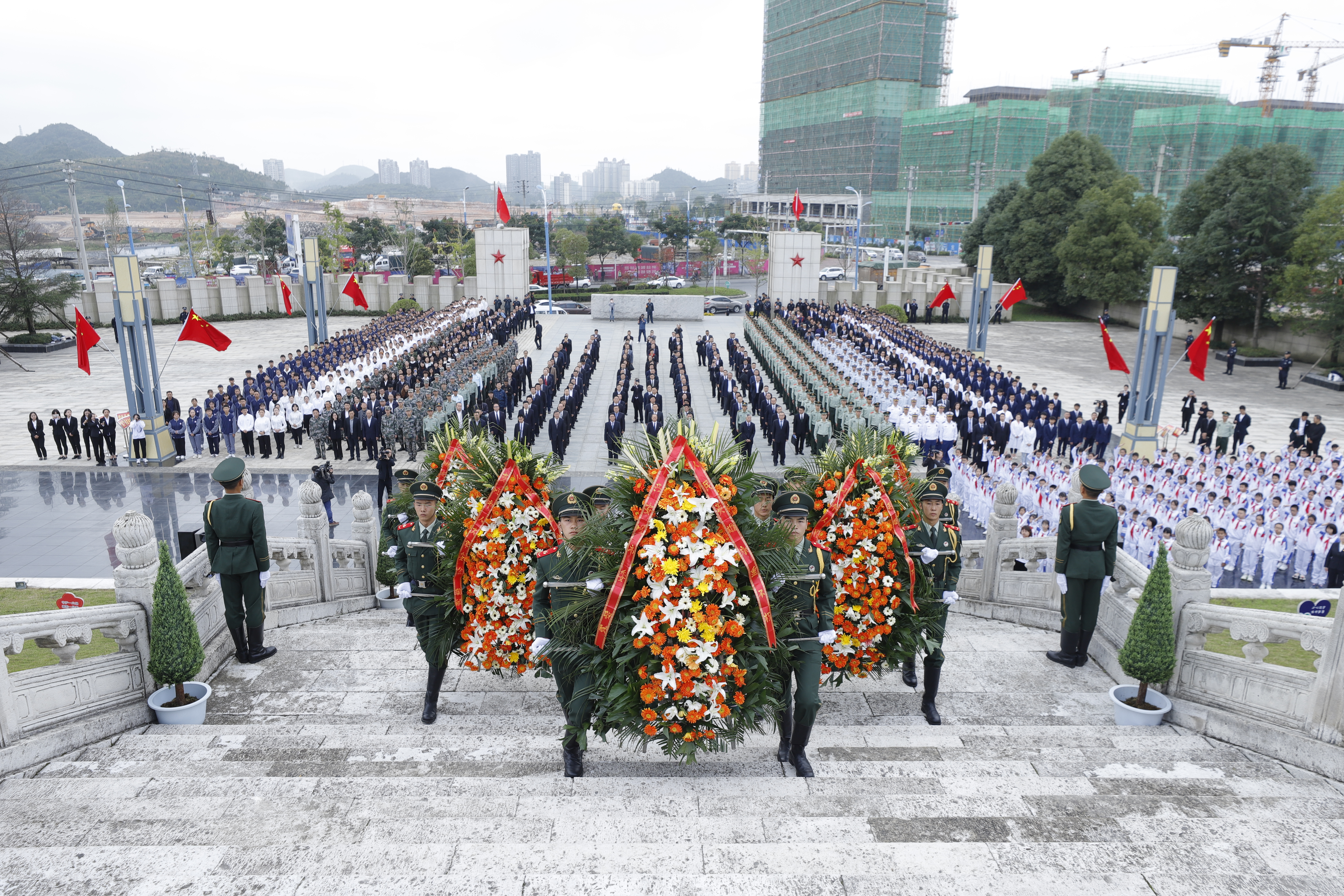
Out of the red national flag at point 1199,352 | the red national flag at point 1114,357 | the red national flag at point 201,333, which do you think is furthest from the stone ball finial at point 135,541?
the red national flag at point 1199,352

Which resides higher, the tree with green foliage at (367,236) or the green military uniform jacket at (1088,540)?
the tree with green foliage at (367,236)

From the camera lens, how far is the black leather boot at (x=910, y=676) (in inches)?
222

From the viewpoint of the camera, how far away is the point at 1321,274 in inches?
926

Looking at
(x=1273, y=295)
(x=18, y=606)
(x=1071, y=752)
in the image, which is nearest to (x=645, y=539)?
(x=1071, y=752)

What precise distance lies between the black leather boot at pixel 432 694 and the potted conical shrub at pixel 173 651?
1342mm

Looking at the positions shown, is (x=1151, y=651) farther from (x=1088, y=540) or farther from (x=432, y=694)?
(x=432, y=694)

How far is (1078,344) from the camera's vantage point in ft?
101

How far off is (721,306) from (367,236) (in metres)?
34.0

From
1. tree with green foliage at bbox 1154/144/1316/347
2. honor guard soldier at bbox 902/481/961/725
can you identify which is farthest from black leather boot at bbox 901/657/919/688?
tree with green foliage at bbox 1154/144/1316/347

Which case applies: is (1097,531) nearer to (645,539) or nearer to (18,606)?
(645,539)

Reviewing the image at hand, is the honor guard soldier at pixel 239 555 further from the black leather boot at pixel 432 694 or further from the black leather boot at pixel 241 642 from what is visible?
the black leather boot at pixel 432 694

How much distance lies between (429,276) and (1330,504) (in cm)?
3664

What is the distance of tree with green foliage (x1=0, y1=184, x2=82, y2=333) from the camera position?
1058 inches

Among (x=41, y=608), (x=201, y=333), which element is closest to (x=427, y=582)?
(x=41, y=608)
